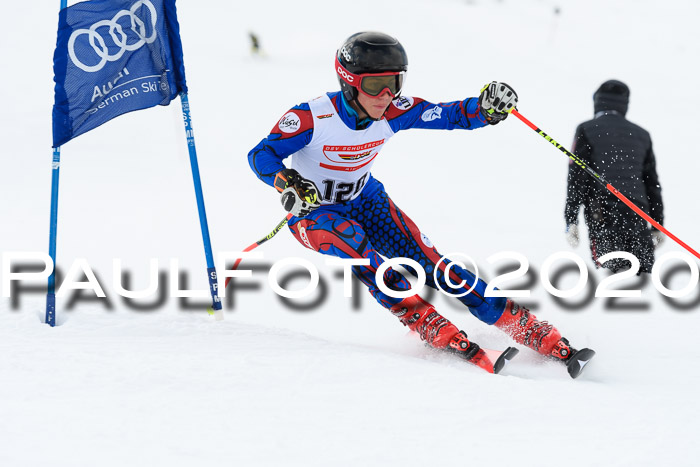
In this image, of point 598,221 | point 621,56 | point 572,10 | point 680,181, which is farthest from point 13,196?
point 572,10

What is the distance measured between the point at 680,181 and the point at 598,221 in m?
6.34

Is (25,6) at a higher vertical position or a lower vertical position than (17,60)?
higher

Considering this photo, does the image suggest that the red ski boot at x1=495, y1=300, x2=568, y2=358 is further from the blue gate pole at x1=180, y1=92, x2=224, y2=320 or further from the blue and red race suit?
the blue gate pole at x1=180, y1=92, x2=224, y2=320

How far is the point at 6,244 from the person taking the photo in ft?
23.3

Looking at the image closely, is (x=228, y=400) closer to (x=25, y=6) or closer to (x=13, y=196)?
(x=13, y=196)

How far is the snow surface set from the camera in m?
2.86

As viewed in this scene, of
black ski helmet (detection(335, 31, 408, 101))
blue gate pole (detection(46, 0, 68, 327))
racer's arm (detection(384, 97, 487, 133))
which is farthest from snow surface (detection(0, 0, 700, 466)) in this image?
black ski helmet (detection(335, 31, 408, 101))

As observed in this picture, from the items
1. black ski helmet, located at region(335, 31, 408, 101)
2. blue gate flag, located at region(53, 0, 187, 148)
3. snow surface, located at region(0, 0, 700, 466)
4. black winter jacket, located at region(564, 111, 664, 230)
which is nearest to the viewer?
snow surface, located at region(0, 0, 700, 466)

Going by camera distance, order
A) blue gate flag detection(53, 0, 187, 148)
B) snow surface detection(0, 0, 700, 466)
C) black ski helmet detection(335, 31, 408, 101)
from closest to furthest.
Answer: snow surface detection(0, 0, 700, 466) < black ski helmet detection(335, 31, 408, 101) < blue gate flag detection(53, 0, 187, 148)

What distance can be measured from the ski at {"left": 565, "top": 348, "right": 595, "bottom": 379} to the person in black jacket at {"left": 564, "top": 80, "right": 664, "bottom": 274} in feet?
5.73

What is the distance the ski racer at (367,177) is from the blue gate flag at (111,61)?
83 centimetres

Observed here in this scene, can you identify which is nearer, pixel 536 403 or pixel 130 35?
pixel 536 403

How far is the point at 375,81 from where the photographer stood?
4.21 m

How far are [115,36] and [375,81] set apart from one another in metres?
1.61
